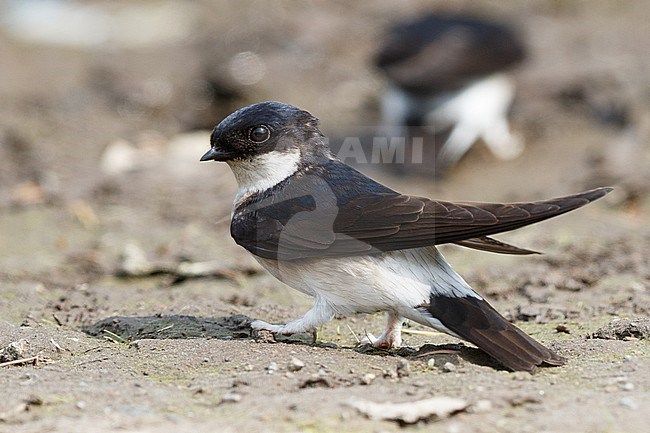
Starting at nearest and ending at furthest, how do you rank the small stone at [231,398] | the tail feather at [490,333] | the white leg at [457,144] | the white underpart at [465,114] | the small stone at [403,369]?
1. the small stone at [231,398]
2. the small stone at [403,369]
3. the tail feather at [490,333]
4. the white leg at [457,144]
5. the white underpart at [465,114]

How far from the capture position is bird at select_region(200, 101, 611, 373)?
4027 mm

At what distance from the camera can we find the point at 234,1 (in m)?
14.8

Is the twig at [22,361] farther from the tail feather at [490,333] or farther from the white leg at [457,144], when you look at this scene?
the white leg at [457,144]

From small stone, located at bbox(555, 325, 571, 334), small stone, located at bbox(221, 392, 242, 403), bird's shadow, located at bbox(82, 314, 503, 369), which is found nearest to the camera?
small stone, located at bbox(221, 392, 242, 403)

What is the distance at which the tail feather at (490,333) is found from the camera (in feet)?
12.9

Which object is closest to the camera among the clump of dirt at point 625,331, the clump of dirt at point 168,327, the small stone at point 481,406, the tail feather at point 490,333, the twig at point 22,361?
the small stone at point 481,406

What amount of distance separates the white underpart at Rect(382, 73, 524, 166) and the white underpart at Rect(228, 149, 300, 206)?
5305mm

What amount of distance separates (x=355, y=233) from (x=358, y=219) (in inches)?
2.7

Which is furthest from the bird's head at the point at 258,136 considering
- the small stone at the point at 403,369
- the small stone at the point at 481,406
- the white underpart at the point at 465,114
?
the white underpart at the point at 465,114

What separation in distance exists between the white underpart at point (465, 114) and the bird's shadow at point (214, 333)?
17.9 ft

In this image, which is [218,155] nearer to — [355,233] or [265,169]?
[265,169]

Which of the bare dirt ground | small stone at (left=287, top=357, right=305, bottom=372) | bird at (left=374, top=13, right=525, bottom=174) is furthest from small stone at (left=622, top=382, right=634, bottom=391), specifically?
bird at (left=374, top=13, right=525, bottom=174)

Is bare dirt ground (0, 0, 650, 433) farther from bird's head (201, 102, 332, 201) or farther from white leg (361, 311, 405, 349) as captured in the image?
bird's head (201, 102, 332, 201)

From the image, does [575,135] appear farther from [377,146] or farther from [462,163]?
[377,146]
